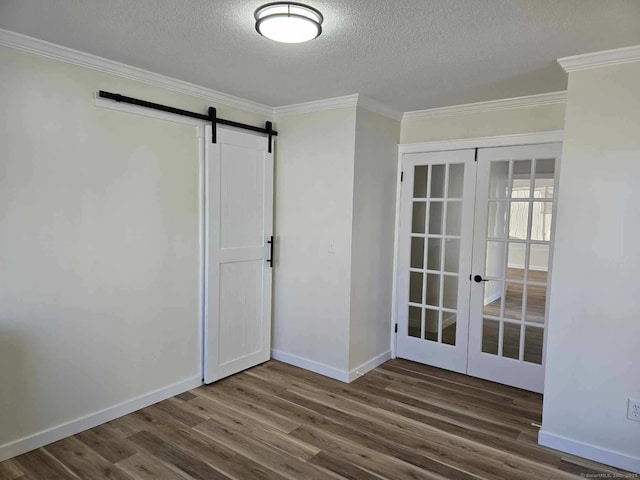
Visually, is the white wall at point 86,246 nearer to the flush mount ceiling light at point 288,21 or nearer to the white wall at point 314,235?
the white wall at point 314,235

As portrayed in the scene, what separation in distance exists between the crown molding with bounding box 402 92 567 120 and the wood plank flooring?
A: 2.36 meters

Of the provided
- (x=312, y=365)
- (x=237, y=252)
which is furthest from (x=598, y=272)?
(x=237, y=252)

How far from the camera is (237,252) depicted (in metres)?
3.71

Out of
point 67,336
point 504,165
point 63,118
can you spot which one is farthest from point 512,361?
point 63,118

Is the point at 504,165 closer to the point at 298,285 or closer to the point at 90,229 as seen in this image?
the point at 298,285

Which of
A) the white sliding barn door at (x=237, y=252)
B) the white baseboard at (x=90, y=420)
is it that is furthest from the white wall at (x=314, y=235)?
the white baseboard at (x=90, y=420)

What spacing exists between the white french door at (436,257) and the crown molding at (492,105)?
13.7 inches

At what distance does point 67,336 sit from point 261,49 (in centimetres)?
215

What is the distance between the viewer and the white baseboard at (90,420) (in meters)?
2.50

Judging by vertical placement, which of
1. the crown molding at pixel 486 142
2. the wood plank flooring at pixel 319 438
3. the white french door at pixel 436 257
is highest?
the crown molding at pixel 486 142

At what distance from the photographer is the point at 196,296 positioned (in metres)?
3.46

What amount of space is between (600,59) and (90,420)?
12.7 ft

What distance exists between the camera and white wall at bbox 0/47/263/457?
2.46m

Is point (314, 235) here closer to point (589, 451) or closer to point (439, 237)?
point (439, 237)
